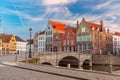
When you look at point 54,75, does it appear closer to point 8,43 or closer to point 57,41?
point 57,41

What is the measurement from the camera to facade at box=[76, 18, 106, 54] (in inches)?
2402

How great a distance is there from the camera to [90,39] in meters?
61.0

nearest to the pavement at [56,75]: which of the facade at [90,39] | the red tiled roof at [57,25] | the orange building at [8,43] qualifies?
the facade at [90,39]

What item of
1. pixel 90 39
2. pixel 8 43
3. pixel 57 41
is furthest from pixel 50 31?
pixel 8 43

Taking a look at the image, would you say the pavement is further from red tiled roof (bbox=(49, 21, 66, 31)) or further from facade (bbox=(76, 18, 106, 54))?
red tiled roof (bbox=(49, 21, 66, 31))

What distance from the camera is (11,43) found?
101m

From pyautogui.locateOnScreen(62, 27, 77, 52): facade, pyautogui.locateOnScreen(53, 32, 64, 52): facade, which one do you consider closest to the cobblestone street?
pyautogui.locateOnScreen(62, 27, 77, 52): facade

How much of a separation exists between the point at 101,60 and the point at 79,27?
1451 cm

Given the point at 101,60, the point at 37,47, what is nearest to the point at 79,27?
the point at 101,60

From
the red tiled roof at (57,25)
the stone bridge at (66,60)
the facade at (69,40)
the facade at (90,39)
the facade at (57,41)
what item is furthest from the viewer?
the red tiled roof at (57,25)

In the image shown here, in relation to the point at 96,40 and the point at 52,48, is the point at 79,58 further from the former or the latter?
the point at 52,48

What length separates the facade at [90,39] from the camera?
61000 mm

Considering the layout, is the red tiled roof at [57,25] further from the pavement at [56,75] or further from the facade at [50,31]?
the pavement at [56,75]

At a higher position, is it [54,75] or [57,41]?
[57,41]
